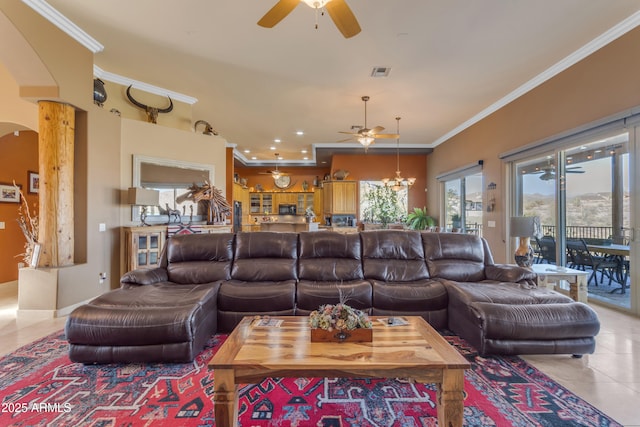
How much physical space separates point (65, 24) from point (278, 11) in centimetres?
300

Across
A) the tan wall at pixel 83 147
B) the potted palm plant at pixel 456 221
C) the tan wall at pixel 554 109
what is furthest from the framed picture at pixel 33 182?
the potted palm plant at pixel 456 221

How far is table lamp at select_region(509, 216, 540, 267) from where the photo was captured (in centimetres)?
355

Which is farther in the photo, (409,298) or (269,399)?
(409,298)

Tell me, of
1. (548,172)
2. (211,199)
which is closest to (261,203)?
(211,199)

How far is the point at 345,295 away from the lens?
9.73 feet

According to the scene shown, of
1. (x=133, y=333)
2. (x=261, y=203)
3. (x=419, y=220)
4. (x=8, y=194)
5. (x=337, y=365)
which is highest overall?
(x=261, y=203)

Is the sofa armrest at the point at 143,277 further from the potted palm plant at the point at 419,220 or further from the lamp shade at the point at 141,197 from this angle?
the potted palm plant at the point at 419,220

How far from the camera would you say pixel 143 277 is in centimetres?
310

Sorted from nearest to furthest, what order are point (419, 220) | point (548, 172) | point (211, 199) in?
1. point (548, 172)
2. point (211, 199)
3. point (419, 220)

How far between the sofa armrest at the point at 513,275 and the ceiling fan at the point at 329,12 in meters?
2.96

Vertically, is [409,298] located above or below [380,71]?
below

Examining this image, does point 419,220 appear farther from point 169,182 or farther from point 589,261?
point 169,182

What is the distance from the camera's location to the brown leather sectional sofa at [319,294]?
90.4 inches

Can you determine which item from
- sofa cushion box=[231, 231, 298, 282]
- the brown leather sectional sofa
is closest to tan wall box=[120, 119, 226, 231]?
the brown leather sectional sofa
